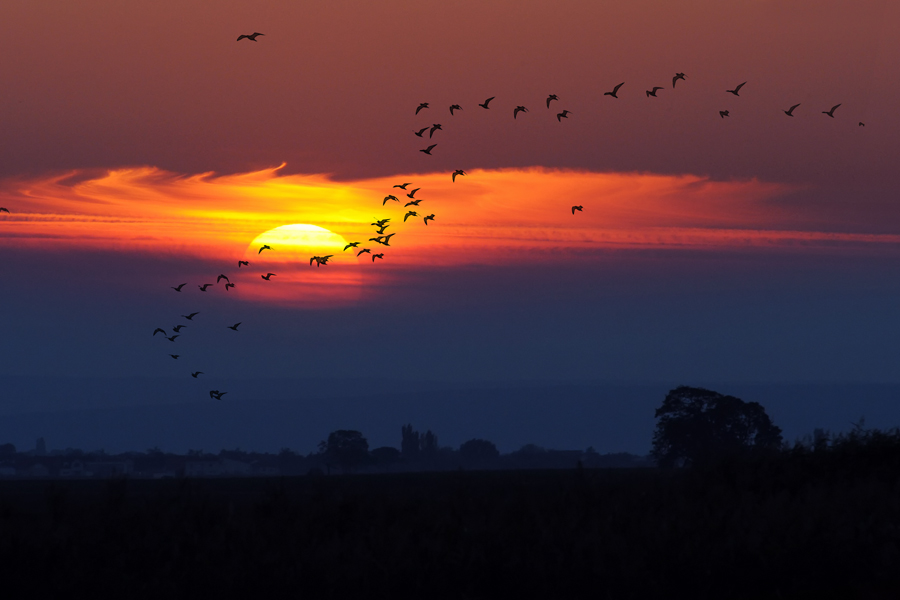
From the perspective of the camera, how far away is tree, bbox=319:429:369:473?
573ft

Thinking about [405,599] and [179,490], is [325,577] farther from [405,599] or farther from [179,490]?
[179,490]

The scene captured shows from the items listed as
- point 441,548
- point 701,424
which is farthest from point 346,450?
point 441,548

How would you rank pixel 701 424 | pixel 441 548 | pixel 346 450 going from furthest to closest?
pixel 346 450
pixel 701 424
pixel 441 548

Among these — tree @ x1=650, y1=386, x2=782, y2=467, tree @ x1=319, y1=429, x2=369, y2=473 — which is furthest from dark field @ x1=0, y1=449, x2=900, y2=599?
tree @ x1=319, y1=429, x2=369, y2=473

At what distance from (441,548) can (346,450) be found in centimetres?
15451

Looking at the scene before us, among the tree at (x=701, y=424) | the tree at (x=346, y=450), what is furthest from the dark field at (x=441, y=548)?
the tree at (x=346, y=450)

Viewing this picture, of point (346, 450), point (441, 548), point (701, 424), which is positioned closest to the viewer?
point (441, 548)

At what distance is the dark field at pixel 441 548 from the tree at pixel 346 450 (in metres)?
143

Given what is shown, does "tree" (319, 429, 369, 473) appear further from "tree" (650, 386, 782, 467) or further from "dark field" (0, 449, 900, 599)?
"dark field" (0, 449, 900, 599)

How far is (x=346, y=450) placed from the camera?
176 m

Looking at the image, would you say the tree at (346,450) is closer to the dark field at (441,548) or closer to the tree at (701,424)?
the tree at (701,424)

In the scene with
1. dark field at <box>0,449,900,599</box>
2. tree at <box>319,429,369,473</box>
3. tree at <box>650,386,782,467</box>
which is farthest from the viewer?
tree at <box>319,429,369,473</box>

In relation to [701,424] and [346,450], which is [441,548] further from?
[346,450]

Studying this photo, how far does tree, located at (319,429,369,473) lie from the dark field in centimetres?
14344
